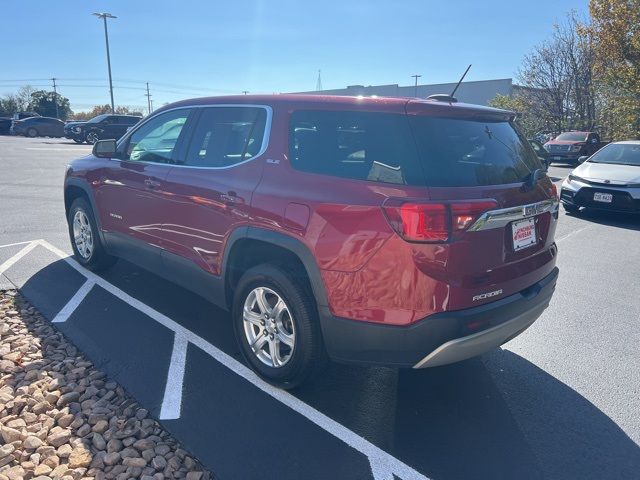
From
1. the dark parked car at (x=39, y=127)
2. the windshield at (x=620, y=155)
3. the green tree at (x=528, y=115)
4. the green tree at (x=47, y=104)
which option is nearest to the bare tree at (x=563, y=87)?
the green tree at (x=528, y=115)

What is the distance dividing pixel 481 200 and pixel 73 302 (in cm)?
373

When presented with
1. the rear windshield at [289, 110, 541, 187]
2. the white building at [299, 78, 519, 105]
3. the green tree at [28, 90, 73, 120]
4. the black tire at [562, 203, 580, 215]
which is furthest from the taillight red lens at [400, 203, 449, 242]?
the green tree at [28, 90, 73, 120]

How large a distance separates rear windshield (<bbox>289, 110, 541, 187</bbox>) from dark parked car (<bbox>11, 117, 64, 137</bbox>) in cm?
3835

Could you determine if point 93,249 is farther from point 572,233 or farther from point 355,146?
point 572,233

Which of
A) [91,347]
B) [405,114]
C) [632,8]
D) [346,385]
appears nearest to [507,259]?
[405,114]

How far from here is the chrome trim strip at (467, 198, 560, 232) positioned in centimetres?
261

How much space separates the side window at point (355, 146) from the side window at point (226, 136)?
35 centimetres

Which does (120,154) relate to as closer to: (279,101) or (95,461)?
(279,101)

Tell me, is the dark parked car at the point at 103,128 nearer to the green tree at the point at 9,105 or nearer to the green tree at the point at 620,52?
the green tree at the point at 620,52

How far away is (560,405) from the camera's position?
318 cm

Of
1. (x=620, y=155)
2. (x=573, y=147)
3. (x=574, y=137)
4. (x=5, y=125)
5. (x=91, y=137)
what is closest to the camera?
(x=620, y=155)

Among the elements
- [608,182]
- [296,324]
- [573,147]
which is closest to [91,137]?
[573,147]

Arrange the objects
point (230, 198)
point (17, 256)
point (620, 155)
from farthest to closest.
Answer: point (620, 155) < point (17, 256) < point (230, 198)

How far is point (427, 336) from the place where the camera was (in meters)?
2.60
